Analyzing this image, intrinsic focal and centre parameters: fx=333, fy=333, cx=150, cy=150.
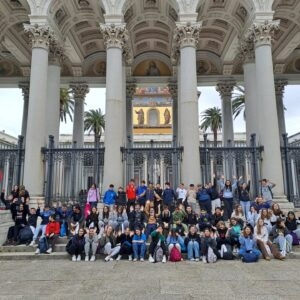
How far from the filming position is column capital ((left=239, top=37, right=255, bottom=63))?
61.3ft

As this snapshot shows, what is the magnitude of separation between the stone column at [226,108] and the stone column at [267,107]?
8.48m

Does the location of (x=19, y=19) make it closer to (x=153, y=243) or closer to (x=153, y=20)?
(x=153, y=20)

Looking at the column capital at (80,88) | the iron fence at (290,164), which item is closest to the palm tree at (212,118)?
the column capital at (80,88)

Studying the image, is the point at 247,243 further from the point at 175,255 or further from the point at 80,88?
the point at 80,88

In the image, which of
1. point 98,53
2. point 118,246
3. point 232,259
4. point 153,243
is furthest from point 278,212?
point 98,53

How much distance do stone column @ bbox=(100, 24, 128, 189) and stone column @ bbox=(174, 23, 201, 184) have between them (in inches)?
121

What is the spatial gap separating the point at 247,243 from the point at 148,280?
4.01 m

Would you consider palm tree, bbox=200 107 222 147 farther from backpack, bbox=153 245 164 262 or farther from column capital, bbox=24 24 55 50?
backpack, bbox=153 245 164 262

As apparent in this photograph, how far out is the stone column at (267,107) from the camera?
1595 cm

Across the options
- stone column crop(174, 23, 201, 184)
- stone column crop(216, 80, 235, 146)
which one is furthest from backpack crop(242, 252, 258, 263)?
stone column crop(216, 80, 235, 146)

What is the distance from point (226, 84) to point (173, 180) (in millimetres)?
12773

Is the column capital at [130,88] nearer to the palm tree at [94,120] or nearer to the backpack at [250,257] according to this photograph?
the backpack at [250,257]

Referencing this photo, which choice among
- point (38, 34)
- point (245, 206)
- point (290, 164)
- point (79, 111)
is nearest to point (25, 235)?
point (245, 206)

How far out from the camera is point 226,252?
1044 centimetres
